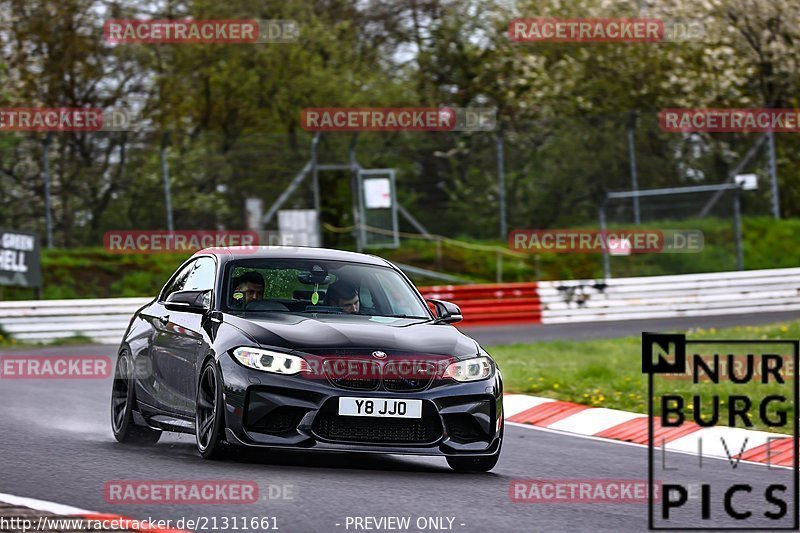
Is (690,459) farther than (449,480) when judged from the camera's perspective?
Yes

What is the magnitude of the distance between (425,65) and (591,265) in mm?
11133

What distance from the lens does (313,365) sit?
8203 millimetres

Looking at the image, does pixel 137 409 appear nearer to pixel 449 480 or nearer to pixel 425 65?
pixel 449 480

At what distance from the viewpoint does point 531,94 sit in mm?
36062

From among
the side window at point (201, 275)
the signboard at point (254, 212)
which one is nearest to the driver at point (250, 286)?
the side window at point (201, 275)

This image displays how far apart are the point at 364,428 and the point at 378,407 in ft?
0.48

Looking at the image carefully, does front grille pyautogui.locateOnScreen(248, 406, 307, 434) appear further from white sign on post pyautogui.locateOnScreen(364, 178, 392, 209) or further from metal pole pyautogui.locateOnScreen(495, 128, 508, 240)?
metal pole pyautogui.locateOnScreen(495, 128, 508, 240)

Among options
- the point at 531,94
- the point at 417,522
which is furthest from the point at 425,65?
the point at 417,522

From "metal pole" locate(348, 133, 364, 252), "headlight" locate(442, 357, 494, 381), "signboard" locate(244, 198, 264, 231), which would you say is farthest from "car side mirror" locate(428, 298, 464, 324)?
"signboard" locate(244, 198, 264, 231)

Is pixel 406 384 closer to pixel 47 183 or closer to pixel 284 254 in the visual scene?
pixel 284 254

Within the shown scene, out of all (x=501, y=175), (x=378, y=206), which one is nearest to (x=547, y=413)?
(x=378, y=206)

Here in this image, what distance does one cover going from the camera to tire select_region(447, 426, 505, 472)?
883cm

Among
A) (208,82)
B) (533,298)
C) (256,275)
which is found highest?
(208,82)

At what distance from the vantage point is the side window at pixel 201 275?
9.56 m
